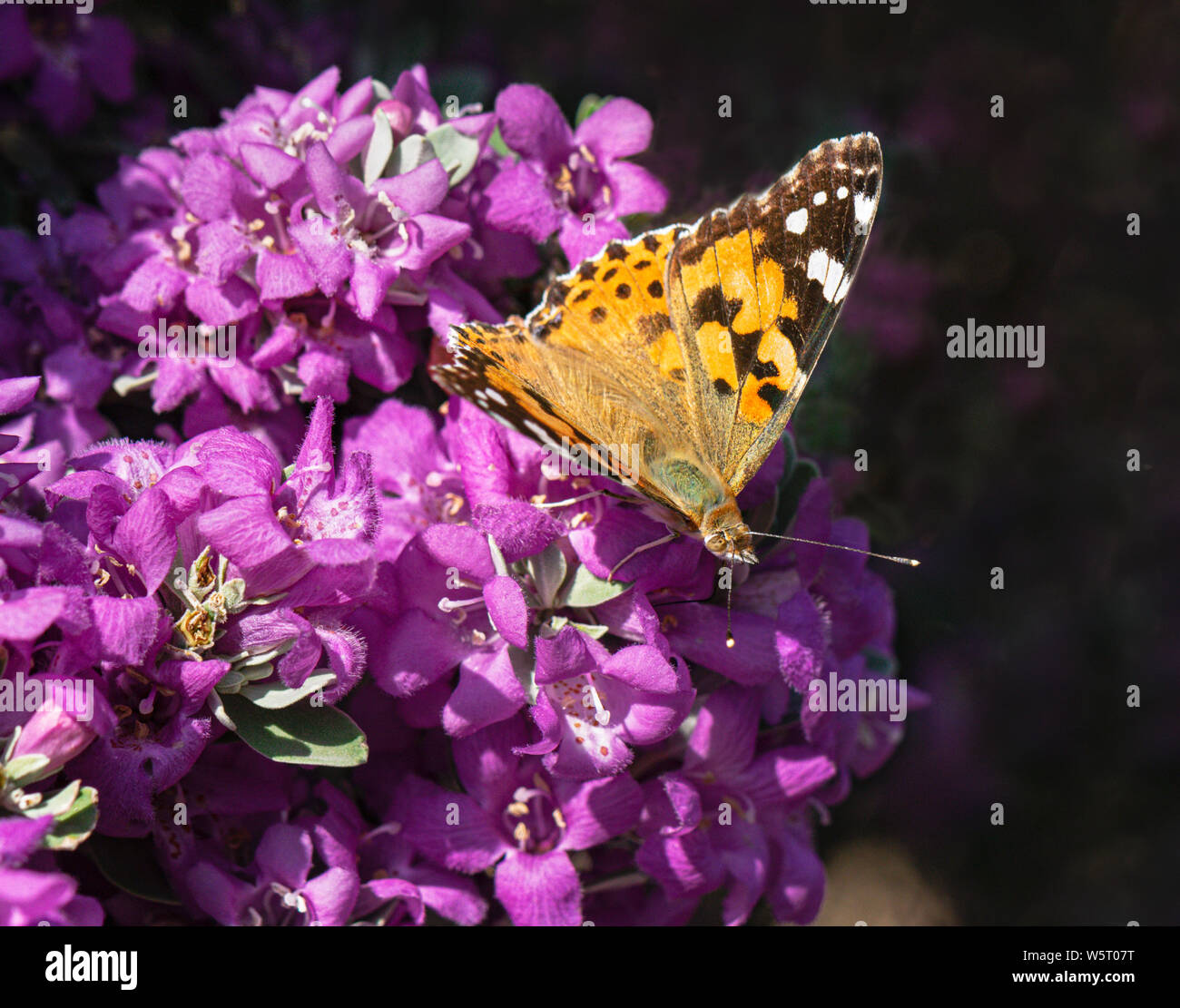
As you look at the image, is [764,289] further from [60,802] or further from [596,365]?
[60,802]

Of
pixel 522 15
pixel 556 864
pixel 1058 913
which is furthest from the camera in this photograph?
pixel 1058 913

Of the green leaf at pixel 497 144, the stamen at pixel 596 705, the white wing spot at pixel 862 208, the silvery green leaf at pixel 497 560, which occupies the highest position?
the green leaf at pixel 497 144

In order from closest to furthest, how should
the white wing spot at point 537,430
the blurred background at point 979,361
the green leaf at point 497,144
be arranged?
the white wing spot at point 537,430, the green leaf at point 497,144, the blurred background at point 979,361

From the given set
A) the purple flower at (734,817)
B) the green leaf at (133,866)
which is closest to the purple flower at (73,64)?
the green leaf at (133,866)

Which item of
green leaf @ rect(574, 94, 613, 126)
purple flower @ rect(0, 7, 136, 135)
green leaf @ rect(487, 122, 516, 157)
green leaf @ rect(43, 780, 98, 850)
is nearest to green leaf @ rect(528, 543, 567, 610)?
green leaf @ rect(43, 780, 98, 850)

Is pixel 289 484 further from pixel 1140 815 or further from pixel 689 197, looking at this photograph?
pixel 1140 815

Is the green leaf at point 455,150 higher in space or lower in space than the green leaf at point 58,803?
higher

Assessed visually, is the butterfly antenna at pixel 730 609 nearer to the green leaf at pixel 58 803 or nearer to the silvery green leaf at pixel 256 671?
the silvery green leaf at pixel 256 671

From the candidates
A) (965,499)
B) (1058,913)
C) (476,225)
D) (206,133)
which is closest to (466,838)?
(476,225)

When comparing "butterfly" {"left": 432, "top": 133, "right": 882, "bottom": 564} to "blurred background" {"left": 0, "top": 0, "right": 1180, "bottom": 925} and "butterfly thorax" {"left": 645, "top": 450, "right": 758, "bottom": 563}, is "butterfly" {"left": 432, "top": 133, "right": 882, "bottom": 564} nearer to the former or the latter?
"butterfly thorax" {"left": 645, "top": 450, "right": 758, "bottom": 563}
